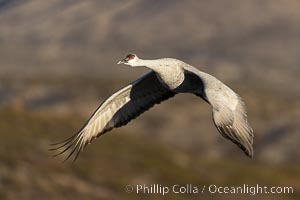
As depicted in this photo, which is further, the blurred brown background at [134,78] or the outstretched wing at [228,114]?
the blurred brown background at [134,78]

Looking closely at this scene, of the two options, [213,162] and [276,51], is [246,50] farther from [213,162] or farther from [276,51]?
[213,162]

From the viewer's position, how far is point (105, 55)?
15900 cm

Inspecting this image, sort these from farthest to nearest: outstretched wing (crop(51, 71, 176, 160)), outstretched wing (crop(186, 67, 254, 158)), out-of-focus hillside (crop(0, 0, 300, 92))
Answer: out-of-focus hillside (crop(0, 0, 300, 92))
outstretched wing (crop(51, 71, 176, 160))
outstretched wing (crop(186, 67, 254, 158))

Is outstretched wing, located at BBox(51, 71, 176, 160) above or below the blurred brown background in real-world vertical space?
below

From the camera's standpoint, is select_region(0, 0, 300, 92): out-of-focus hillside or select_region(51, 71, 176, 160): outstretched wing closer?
select_region(51, 71, 176, 160): outstretched wing

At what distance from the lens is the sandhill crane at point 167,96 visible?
658 inches

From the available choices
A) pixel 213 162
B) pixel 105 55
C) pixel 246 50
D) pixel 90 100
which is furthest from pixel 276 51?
Result: pixel 213 162

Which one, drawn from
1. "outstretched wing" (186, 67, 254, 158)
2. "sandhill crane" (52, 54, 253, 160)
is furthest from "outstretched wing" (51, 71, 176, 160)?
"outstretched wing" (186, 67, 254, 158)

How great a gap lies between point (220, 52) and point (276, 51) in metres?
9.98

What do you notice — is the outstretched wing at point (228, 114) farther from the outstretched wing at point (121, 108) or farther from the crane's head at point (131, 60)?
the outstretched wing at point (121, 108)

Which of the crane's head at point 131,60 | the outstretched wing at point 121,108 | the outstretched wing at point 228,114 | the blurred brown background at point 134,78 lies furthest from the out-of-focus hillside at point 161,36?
the outstretched wing at point 228,114

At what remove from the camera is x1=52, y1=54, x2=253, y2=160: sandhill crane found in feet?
54.8

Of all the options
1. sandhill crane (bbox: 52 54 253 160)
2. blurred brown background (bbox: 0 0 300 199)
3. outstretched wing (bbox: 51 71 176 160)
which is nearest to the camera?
sandhill crane (bbox: 52 54 253 160)

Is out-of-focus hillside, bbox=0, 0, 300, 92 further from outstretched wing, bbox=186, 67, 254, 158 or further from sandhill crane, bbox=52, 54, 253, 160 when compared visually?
outstretched wing, bbox=186, 67, 254, 158
